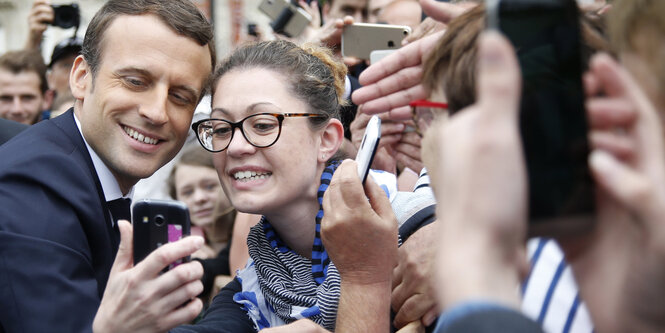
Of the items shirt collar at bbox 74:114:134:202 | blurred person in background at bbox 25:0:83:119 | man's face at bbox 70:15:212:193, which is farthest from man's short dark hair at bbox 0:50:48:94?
shirt collar at bbox 74:114:134:202

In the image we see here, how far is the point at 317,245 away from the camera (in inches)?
87.7

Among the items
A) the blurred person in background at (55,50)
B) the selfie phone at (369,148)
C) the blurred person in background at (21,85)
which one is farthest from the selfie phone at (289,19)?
the selfie phone at (369,148)

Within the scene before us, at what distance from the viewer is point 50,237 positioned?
1.83 m

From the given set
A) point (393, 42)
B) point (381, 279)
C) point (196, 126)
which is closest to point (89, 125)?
point (196, 126)

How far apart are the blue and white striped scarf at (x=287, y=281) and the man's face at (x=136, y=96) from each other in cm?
47

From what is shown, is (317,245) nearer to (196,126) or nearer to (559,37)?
(196,126)

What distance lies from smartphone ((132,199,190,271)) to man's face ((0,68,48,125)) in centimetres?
361

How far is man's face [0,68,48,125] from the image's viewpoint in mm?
4785

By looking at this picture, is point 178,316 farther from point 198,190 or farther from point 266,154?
point 198,190

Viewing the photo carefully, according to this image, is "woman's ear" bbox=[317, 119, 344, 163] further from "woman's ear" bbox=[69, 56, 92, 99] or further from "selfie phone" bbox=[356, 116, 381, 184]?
"woman's ear" bbox=[69, 56, 92, 99]

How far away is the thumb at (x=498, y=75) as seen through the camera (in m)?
0.84

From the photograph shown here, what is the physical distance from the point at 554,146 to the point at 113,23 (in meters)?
1.88

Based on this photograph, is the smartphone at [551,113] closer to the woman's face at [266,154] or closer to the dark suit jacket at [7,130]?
the woman's face at [266,154]

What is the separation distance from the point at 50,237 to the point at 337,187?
776mm
